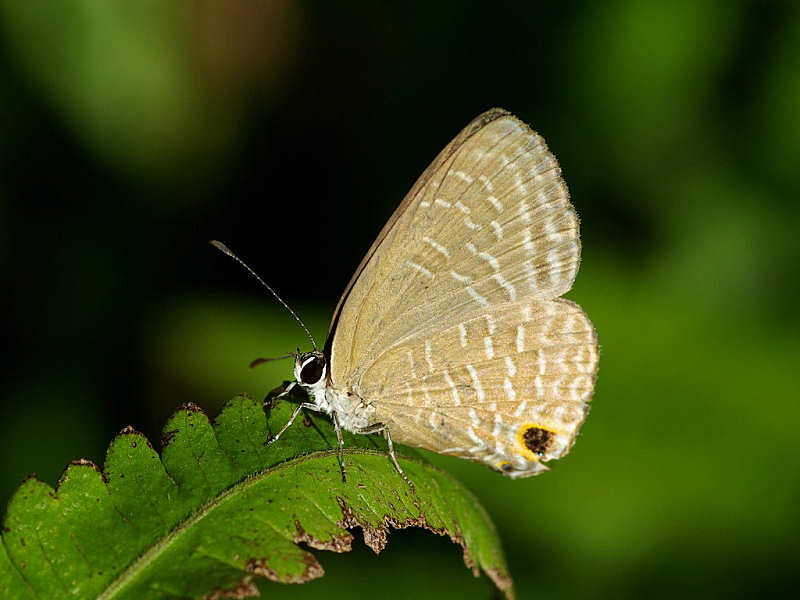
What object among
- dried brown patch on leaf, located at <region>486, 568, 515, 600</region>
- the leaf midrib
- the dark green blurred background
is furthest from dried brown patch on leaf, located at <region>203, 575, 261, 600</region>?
the dark green blurred background

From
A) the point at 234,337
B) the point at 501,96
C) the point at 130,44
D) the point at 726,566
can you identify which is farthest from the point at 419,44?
the point at 726,566

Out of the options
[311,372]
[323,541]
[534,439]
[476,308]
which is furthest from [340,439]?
[534,439]

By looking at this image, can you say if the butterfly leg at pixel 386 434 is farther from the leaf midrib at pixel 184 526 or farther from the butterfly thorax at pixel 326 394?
the leaf midrib at pixel 184 526

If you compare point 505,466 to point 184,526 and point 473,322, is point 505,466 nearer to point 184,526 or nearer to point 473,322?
point 473,322

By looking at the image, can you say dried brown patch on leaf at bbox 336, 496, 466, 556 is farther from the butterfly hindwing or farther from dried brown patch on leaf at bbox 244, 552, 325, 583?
the butterfly hindwing

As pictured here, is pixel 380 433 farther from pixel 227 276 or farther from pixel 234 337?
pixel 227 276

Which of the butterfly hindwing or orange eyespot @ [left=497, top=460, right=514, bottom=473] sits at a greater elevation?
the butterfly hindwing
